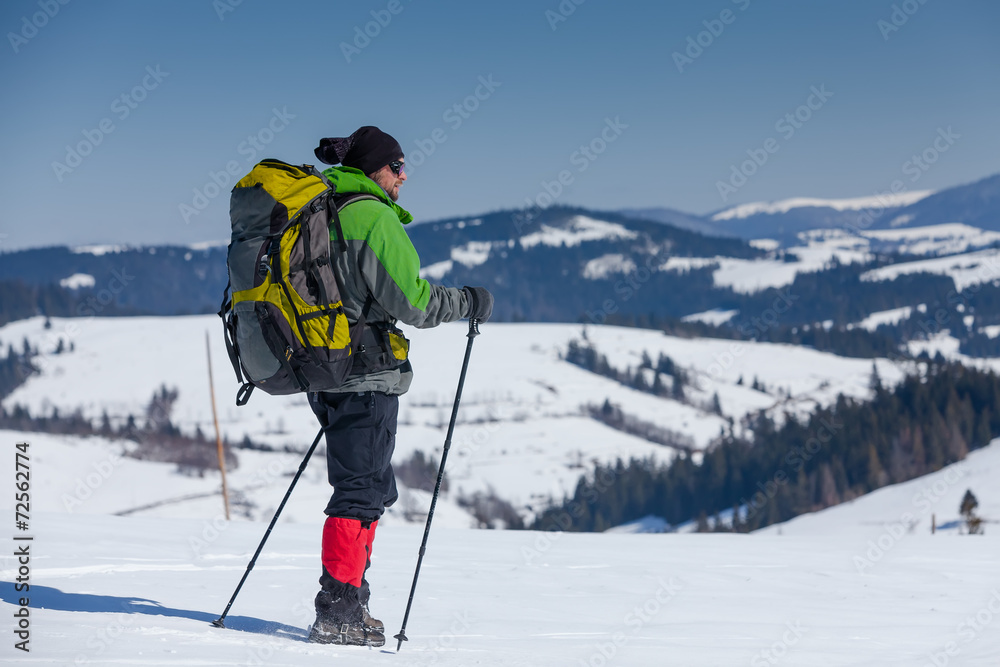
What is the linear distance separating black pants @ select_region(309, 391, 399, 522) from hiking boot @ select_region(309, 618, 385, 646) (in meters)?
0.54

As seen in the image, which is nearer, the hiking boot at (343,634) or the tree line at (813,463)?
the hiking boot at (343,634)

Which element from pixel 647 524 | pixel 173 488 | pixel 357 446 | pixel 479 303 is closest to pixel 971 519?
pixel 479 303

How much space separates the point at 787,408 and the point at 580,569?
129678mm

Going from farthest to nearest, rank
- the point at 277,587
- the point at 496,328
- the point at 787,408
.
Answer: the point at 496,328, the point at 787,408, the point at 277,587

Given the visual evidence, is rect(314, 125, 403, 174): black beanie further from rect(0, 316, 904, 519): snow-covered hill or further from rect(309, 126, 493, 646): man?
rect(0, 316, 904, 519): snow-covered hill

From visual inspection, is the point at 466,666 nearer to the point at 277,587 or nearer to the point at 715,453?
the point at 277,587

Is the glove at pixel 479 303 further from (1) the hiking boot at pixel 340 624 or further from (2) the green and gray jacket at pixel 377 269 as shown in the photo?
(1) the hiking boot at pixel 340 624

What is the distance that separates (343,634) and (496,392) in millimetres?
131039

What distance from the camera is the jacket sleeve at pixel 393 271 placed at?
3.93m

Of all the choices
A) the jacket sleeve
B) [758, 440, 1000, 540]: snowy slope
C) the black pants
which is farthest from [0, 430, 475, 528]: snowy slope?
the jacket sleeve

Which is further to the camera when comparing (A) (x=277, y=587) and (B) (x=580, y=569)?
(B) (x=580, y=569)

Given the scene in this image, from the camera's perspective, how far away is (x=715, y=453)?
100625mm

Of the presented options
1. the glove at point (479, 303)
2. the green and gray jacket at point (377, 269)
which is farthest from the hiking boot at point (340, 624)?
the glove at point (479, 303)

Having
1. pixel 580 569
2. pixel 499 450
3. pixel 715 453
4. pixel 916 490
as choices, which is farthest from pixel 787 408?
pixel 580 569
